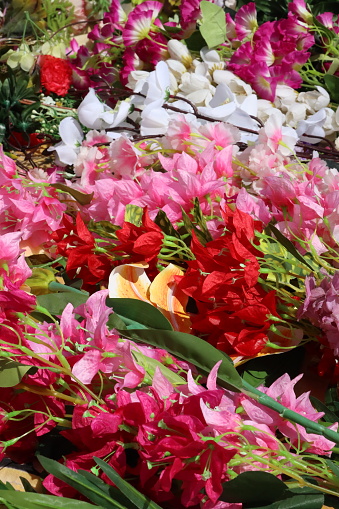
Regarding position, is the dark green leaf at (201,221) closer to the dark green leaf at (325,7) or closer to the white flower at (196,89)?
the white flower at (196,89)

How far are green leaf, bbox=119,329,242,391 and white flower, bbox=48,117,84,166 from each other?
49 centimetres

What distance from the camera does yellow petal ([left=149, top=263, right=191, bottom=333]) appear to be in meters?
0.68

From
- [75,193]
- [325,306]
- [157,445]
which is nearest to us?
[157,445]

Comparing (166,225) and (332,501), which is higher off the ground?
(166,225)

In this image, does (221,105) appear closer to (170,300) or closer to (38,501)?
(170,300)

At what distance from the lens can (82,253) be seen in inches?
28.3

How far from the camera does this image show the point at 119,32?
128 centimetres

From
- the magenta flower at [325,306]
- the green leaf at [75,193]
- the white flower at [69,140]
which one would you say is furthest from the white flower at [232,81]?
the magenta flower at [325,306]

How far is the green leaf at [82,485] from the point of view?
49cm

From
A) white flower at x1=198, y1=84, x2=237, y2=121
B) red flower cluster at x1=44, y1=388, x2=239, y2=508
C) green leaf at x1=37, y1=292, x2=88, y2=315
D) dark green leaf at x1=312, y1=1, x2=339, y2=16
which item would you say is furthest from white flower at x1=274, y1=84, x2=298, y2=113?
red flower cluster at x1=44, y1=388, x2=239, y2=508

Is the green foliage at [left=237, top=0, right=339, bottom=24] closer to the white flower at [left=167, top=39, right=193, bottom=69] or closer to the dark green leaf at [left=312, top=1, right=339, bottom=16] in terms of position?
the dark green leaf at [left=312, top=1, right=339, bottom=16]

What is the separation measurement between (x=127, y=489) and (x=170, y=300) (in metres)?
0.24

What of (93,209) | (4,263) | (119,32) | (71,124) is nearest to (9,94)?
(71,124)

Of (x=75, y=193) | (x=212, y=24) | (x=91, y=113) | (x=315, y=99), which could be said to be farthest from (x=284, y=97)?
(x=75, y=193)
